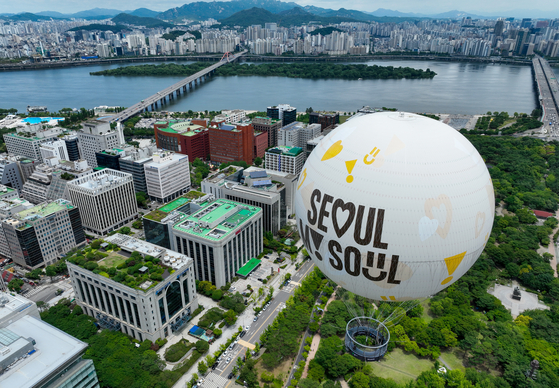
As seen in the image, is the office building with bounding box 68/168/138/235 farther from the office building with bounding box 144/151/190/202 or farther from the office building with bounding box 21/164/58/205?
the office building with bounding box 21/164/58/205

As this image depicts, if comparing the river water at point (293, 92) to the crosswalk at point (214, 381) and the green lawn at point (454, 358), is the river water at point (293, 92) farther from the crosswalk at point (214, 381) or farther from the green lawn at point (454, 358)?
the crosswalk at point (214, 381)

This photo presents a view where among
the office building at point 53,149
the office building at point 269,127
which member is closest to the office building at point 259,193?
the office building at point 269,127

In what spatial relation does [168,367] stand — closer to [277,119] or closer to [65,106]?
[277,119]

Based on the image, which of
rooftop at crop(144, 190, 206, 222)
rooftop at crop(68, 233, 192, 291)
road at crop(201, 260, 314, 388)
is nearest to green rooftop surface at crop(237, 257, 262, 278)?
road at crop(201, 260, 314, 388)

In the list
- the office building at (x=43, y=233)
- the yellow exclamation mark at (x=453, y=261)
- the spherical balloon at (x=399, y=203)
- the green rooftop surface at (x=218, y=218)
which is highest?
the spherical balloon at (x=399, y=203)

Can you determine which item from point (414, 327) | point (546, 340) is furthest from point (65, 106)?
point (546, 340)

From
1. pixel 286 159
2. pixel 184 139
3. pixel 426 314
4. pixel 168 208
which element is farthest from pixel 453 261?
pixel 184 139

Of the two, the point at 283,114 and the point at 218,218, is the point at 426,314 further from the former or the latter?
the point at 283,114

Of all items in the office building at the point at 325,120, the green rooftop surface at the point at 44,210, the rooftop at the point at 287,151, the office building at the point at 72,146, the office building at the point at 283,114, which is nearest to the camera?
the green rooftop surface at the point at 44,210
